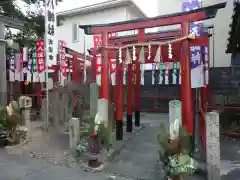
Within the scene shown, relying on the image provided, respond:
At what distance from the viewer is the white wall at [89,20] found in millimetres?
19531

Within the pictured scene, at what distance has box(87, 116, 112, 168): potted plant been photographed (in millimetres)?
6379

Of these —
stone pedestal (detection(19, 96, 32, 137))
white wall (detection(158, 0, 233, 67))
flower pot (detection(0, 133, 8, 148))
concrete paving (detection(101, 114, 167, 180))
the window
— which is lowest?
concrete paving (detection(101, 114, 167, 180))

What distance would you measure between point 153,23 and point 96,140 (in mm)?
3588

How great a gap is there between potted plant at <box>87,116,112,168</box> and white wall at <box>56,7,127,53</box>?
14.0 metres

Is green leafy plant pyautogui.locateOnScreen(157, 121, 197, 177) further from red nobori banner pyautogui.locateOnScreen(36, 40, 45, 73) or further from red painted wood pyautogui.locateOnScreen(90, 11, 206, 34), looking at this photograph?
red nobori banner pyautogui.locateOnScreen(36, 40, 45, 73)

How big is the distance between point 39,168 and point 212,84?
11.4 meters

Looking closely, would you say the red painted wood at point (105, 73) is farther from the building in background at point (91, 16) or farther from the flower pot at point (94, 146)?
the building in background at point (91, 16)

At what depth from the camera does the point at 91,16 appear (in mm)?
20812

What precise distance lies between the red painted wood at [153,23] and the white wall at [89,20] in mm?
11582

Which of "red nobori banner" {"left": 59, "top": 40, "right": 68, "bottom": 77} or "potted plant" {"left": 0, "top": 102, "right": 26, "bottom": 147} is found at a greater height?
"red nobori banner" {"left": 59, "top": 40, "right": 68, "bottom": 77}

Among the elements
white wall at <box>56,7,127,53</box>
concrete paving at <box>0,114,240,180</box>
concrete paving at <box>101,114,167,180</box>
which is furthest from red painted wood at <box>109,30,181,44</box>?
white wall at <box>56,7,127,53</box>

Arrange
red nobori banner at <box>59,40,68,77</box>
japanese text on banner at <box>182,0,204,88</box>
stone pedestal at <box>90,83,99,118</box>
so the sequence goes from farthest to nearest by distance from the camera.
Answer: red nobori banner at <box>59,40,68,77</box>
japanese text on banner at <box>182,0,204,88</box>
stone pedestal at <box>90,83,99,118</box>

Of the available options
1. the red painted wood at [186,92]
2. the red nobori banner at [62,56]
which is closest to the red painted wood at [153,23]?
the red painted wood at [186,92]

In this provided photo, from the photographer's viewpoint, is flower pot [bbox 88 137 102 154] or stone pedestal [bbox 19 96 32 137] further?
stone pedestal [bbox 19 96 32 137]
